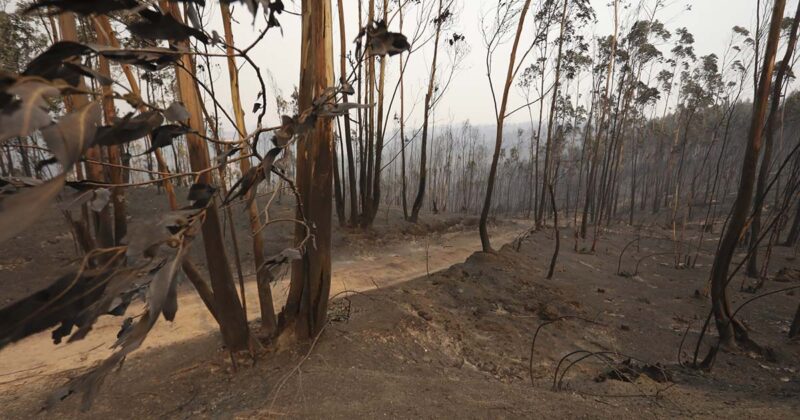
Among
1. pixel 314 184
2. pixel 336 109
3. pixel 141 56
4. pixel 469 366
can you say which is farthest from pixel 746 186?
pixel 141 56

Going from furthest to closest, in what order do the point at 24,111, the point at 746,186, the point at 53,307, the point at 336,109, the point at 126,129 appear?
the point at 746,186 → the point at 336,109 → the point at 126,129 → the point at 53,307 → the point at 24,111

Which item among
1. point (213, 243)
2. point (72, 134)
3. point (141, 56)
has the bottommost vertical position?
point (213, 243)

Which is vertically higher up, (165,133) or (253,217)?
(165,133)

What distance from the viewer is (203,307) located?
5.10 meters

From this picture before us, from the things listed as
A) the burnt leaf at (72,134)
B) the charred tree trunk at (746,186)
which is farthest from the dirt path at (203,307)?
the charred tree trunk at (746,186)

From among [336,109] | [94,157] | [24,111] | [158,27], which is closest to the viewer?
[24,111]

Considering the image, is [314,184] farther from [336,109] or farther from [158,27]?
[158,27]

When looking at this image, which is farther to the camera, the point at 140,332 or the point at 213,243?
the point at 213,243

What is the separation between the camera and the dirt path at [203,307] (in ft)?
12.3

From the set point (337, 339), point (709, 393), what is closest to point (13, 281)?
point (337, 339)

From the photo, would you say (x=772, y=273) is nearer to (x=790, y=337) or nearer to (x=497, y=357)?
(x=790, y=337)

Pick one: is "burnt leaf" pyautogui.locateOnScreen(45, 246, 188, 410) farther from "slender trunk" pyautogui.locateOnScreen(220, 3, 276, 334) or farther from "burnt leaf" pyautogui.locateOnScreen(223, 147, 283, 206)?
"slender trunk" pyautogui.locateOnScreen(220, 3, 276, 334)

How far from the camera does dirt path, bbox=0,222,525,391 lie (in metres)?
3.75

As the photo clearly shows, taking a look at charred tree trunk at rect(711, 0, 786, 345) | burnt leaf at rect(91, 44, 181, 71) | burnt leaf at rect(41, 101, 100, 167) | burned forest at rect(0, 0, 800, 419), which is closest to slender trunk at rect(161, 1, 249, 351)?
burned forest at rect(0, 0, 800, 419)
